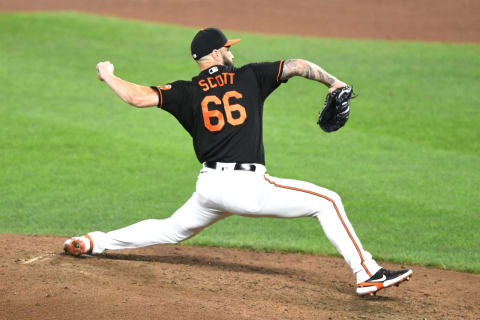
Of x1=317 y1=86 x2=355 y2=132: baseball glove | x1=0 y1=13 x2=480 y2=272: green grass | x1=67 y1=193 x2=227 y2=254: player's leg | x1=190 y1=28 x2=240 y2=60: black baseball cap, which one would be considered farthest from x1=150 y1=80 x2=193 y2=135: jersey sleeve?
x1=0 y1=13 x2=480 y2=272: green grass

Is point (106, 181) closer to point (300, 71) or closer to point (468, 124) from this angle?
point (300, 71)

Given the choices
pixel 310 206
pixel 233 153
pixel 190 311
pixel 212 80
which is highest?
pixel 212 80

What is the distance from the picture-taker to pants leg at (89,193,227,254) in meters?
5.54

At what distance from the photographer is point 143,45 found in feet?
51.7

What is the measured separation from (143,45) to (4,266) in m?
10.9

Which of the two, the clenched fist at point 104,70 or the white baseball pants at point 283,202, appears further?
the clenched fist at point 104,70

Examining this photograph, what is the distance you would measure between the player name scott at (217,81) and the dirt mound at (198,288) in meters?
1.40

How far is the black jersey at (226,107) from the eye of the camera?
5.30 meters

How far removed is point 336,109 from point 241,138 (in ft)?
2.39

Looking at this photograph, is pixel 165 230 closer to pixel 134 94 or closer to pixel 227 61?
pixel 134 94

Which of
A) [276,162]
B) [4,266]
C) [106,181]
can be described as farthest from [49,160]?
[4,266]

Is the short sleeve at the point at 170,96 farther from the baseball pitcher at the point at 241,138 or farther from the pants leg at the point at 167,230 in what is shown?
the pants leg at the point at 167,230

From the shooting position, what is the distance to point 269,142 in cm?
1062

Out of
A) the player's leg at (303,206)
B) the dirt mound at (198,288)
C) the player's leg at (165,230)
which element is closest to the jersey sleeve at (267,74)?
the player's leg at (303,206)
